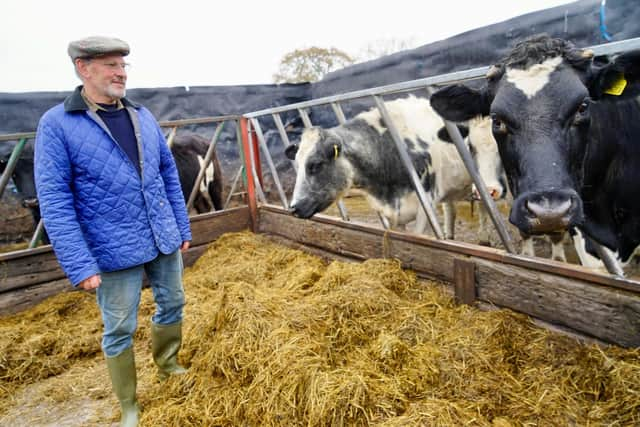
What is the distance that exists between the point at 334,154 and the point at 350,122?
643mm

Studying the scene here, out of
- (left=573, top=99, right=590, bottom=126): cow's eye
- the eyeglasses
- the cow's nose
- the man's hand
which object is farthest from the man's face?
(left=573, top=99, right=590, bottom=126): cow's eye

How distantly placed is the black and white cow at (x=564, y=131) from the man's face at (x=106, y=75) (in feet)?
5.90

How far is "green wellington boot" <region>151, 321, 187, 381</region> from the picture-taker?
99.4 inches

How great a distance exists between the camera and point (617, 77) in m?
1.95

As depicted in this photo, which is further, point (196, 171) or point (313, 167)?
point (196, 171)

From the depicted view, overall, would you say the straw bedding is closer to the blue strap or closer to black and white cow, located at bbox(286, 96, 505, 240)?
black and white cow, located at bbox(286, 96, 505, 240)

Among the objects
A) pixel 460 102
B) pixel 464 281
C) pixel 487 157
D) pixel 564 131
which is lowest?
pixel 464 281

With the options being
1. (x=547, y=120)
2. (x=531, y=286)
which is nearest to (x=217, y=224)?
(x=531, y=286)

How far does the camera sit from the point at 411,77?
761 cm

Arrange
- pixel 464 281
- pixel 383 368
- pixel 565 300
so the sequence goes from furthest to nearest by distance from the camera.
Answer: pixel 464 281 → pixel 565 300 → pixel 383 368

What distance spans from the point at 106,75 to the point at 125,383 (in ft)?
5.49

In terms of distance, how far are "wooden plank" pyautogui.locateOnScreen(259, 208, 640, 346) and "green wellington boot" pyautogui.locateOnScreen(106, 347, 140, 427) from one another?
7.54 feet

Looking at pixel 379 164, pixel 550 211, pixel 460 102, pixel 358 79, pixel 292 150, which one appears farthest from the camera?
pixel 358 79

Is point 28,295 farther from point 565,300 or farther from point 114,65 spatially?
point 565,300
